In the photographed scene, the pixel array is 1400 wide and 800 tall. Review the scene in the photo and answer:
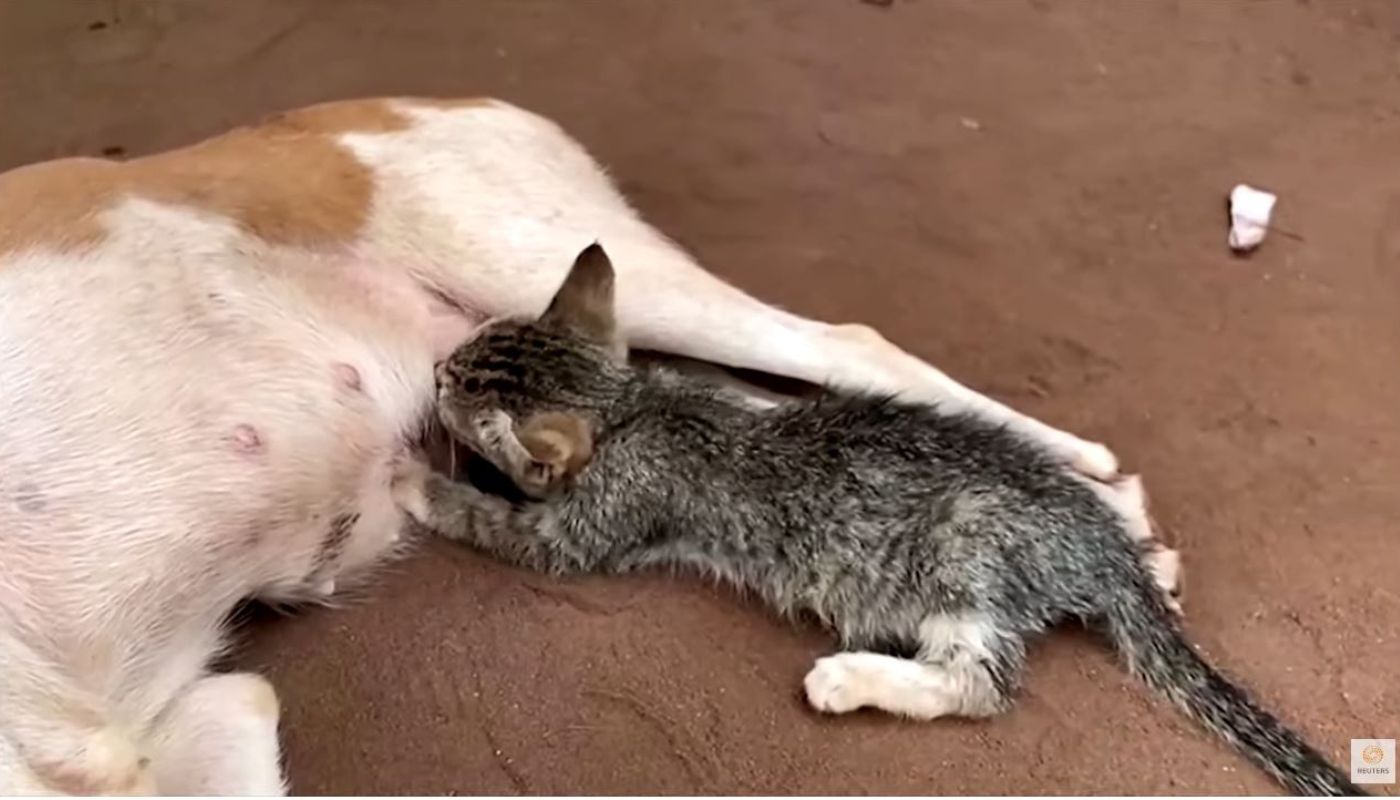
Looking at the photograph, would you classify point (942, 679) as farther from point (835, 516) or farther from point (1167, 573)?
point (1167, 573)

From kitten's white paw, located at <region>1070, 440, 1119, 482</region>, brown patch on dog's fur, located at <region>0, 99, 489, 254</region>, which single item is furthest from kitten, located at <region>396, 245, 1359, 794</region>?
brown patch on dog's fur, located at <region>0, 99, 489, 254</region>

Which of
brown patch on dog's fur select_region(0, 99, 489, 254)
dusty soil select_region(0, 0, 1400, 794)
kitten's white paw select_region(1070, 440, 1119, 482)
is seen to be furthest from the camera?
kitten's white paw select_region(1070, 440, 1119, 482)

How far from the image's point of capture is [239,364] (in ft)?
7.10

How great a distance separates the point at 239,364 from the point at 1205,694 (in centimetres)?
130

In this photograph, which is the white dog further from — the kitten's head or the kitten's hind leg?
the kitten's hind leg

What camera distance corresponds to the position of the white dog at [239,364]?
200cm

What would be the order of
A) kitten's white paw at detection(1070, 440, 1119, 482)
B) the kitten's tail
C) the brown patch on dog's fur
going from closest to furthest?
the kitten's tail → the brown patch on dog's fur → kitten's white paw at detection(1070, 440, 1119, 482)

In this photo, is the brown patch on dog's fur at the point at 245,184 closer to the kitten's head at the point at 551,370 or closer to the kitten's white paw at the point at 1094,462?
the kitten's head at the point at 551,370

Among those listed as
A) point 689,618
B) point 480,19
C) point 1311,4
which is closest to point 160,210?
point 689,618

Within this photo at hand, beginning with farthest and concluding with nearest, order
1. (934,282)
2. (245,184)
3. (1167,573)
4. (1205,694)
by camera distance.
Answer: (934,282) < (245,184) < (1167,573) < (1205,694)

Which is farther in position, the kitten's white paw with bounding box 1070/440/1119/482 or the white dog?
the kitten's white paw with bounding box 1070/440/1119/482

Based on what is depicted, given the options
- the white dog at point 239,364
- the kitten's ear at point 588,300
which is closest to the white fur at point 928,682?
the white dog at point 239,364

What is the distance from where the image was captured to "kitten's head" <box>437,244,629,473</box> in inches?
85.7

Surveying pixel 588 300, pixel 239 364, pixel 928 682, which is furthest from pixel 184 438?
pixel 928 682
